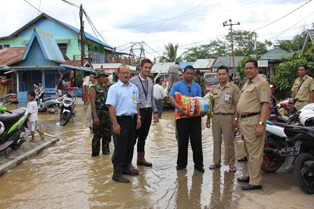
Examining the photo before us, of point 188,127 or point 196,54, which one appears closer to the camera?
point 188,127

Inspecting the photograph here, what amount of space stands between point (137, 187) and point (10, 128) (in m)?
3.35

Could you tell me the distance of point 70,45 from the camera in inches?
1289

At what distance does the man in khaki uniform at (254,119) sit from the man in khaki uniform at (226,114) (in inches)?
27.5

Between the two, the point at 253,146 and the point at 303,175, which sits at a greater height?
the point at 253,146

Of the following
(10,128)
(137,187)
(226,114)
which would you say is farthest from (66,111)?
(226,114)

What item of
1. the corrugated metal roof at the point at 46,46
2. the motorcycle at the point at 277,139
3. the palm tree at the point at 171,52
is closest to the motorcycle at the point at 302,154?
the motorcycle at the point at 277,139

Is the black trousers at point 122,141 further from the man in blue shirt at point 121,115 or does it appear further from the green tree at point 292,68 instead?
the green tree at point 292,68

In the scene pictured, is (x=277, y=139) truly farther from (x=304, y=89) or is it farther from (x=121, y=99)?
(x=121, y=99)

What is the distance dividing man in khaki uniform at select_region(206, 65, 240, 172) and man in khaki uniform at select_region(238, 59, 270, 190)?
0.70 m

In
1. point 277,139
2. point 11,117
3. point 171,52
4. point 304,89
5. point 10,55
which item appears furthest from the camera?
point 171,52

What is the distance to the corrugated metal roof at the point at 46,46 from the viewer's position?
19797 millimetres

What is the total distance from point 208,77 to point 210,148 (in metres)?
19.2

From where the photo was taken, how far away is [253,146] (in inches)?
166

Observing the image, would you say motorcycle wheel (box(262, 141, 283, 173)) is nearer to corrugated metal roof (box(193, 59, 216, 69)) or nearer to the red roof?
the red roof
